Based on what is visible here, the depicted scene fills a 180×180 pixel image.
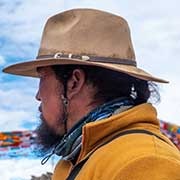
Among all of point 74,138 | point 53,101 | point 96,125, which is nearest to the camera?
point 96,125

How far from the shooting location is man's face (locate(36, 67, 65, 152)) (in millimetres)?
2334

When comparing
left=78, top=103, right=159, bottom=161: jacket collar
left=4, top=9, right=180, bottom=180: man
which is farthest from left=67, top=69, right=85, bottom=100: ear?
left=78, top=103, right=159, bottom=161: jacket collar

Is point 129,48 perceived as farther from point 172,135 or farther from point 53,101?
point 172,135

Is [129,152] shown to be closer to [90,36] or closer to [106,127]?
[106,127]

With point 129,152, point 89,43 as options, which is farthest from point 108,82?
point 129,152

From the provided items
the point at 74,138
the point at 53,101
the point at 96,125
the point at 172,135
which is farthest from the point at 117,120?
the point at 172,135

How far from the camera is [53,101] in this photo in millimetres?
2352

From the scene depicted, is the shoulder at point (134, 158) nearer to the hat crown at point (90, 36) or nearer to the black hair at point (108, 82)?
the black hair at point (108, 82)

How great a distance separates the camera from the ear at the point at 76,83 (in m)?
2.29

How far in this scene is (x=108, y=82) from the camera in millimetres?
2266

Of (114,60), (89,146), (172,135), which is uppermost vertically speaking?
(114,60)

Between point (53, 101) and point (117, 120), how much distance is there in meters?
0.41

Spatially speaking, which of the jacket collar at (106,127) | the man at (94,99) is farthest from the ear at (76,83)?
the jacket collar at (106,127)

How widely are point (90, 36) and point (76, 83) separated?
0.23m
